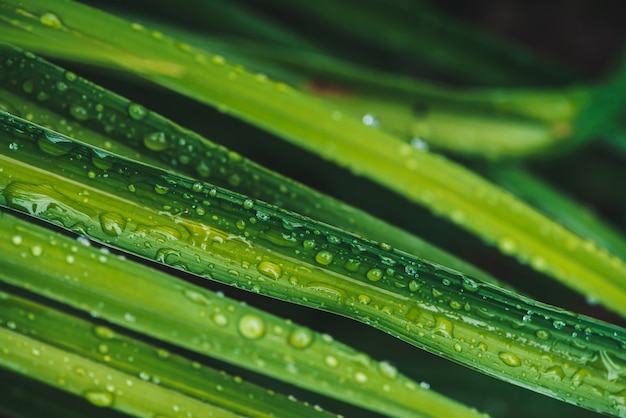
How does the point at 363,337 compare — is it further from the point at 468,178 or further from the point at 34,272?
the point at 34,272

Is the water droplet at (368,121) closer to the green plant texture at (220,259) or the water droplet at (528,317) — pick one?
the green plant texture at (220,259)

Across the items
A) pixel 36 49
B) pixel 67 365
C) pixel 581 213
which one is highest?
pixel 581 213

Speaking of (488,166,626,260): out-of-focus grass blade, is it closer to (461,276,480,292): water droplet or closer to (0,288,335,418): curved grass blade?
(461,276,480,292): water droplet

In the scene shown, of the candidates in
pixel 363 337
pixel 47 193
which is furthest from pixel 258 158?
pixel 47 193

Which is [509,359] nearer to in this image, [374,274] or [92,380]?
[374,274]

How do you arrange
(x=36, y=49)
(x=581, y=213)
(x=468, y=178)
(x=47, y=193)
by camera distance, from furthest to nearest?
1. (x=581, y=213)
2. (x=468, y=178)
3. (x=36, y=49)
4. (x=47, y=193)

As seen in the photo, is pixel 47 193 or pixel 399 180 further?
pixel 399 180

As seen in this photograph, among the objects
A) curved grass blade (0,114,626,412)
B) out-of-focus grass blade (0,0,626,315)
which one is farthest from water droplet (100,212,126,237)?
out-of-focus grass blade (0,0,626,315)
